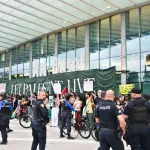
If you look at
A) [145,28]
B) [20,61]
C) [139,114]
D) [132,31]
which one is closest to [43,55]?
[20,61]

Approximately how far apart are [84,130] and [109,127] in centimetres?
562

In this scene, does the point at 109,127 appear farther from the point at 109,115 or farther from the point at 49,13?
the point at 49,13

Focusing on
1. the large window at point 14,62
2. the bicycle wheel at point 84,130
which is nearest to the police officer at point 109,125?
the bicycle wheel at point 84,130

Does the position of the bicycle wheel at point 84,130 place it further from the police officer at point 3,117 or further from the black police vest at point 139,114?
the black police vest at point 139,114

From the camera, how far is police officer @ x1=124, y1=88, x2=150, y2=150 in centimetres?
552

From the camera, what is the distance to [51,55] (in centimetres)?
2467

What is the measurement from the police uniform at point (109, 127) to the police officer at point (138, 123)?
2.27 ft

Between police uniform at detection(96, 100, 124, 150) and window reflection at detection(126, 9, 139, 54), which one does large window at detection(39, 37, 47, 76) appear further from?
police uniform at detection(96, 100, 124, 150)

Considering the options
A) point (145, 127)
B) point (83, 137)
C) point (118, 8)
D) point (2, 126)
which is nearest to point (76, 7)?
point (118, 8)

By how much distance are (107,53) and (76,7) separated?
3922 mm

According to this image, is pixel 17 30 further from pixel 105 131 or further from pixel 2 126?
pixel 105 131

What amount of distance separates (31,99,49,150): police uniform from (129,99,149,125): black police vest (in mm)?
1946

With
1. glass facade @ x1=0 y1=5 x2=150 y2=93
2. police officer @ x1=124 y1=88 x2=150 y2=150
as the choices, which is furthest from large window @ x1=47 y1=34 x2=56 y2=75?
police officer @ x1=124 y1=88 x2=150 y2=150

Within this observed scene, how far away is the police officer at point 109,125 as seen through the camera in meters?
4.88
